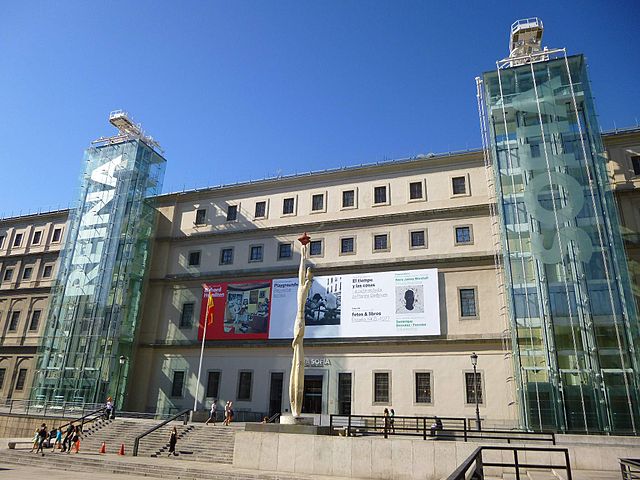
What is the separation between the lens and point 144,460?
2008 cm

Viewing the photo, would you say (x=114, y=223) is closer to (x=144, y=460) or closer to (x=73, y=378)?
(x=73, y=378)

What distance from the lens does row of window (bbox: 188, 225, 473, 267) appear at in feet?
99.0

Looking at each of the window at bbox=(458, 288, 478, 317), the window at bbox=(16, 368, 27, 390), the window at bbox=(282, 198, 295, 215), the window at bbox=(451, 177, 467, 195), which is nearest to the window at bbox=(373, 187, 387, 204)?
the window at bbox=(451, 177, 467, 195)

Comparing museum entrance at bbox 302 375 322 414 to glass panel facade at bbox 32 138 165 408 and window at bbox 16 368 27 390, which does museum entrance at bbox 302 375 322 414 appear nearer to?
glass panel facade at bbox 32 138 165 408

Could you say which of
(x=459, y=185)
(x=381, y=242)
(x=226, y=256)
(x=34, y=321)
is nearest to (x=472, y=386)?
(x=381, y=242)

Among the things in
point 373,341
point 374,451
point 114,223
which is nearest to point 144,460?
point 374,451

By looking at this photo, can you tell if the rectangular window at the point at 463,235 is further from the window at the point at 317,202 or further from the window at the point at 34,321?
the window at the point at 34,321

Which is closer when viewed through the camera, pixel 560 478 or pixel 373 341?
pixel 560 478

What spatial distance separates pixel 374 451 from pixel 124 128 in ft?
115

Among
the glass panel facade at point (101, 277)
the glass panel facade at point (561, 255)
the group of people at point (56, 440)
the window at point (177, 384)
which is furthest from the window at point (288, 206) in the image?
the group of people at point (56, 440)

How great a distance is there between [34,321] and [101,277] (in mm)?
9834

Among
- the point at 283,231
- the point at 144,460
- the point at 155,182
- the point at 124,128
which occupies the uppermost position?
the point at 124,128

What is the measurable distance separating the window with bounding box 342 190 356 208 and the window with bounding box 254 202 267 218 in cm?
633

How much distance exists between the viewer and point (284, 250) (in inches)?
1358
